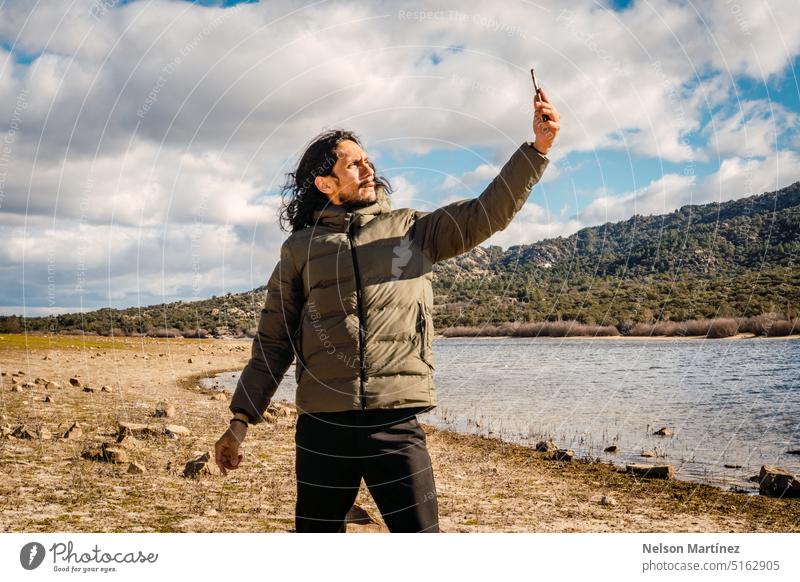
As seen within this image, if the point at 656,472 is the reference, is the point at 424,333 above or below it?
above

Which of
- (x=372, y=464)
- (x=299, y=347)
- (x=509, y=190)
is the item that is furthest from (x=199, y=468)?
(x=509, y=190)

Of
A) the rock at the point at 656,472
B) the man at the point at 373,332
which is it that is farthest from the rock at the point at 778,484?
the man at the point at 373,332

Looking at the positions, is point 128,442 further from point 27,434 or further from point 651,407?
point 651,407

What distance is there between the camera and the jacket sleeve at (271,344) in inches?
135

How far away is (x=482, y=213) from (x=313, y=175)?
40.3 inches

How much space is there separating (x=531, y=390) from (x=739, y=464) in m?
12.6

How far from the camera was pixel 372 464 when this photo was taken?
10.1 ft

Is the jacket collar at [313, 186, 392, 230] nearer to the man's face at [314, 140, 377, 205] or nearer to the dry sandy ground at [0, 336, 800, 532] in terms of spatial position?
the man's face at [314, 140, 377, 205]

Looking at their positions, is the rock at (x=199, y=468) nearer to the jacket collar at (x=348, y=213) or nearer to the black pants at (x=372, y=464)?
the black pants at (x=372, y=464)

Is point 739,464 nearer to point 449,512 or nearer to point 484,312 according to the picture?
point 449,512

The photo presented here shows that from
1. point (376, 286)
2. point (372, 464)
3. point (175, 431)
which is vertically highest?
point (376, 286)

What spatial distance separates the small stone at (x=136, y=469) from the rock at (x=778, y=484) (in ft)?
26.7
